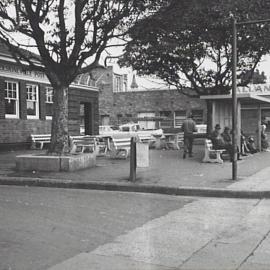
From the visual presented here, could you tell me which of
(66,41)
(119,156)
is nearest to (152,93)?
(119,156)

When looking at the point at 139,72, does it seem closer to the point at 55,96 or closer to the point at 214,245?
the point at 55,96

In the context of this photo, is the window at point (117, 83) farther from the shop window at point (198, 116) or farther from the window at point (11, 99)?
the window at point (11, 99)

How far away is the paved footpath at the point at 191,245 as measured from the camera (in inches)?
206

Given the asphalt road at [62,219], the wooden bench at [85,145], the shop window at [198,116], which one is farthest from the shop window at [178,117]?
the asphalt road at [62,219]

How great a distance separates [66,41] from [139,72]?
12378mm

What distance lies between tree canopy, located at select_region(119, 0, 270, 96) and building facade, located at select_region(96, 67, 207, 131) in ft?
58.0

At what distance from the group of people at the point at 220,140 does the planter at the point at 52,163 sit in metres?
4.69

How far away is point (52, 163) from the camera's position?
1376 cm

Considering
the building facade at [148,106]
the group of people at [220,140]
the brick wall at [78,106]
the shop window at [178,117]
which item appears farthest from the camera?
the shop window at [178,117]

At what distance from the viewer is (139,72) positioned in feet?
87.2

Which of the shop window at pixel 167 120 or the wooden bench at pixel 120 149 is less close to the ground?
the shop window at pixel 167 120

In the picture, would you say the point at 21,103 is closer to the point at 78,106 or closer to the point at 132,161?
the point at 78,106

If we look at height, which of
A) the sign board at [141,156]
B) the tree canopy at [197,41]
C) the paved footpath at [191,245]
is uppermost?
the tree canopy at [197,41]

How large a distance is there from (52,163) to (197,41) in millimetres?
12420
